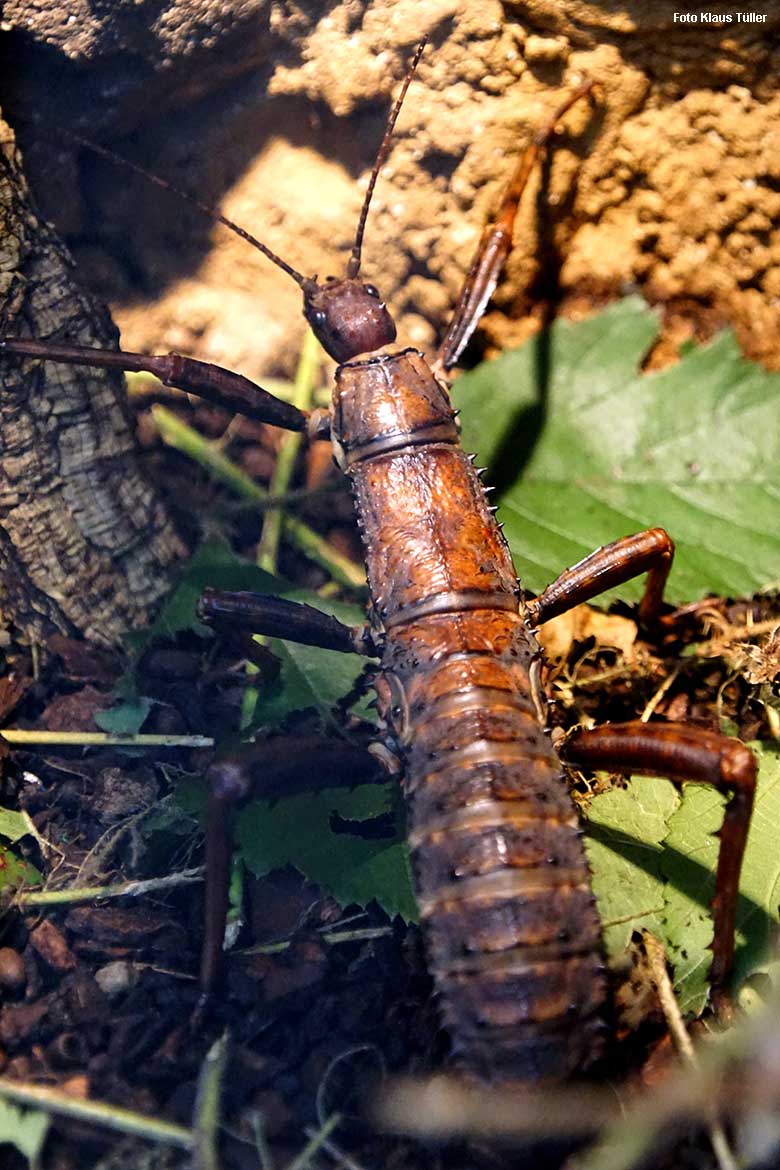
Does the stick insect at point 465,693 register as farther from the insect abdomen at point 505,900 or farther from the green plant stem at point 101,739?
the green plant stem at point 101,739

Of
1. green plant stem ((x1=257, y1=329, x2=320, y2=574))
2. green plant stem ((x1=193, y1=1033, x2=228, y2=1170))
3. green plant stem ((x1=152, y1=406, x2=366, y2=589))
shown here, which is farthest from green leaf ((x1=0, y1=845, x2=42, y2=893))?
green plant stem ((x1=152, y1=406, x2=366, y2=589))

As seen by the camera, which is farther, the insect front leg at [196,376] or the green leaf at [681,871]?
the insect front leg at [196,376]

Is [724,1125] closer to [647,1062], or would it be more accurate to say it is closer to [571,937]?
[647,1062]

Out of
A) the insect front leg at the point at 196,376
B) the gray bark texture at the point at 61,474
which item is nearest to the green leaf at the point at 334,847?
the gray bark texture at the point at 61,474

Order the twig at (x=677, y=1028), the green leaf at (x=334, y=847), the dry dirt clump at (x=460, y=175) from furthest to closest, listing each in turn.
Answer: the dry dirt clump at (x=460, y=175)
the green leaf at (x=334, y=847)
the twig at (x=677, y=1028)

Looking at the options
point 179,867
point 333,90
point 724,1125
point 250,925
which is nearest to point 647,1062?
point 724,1125

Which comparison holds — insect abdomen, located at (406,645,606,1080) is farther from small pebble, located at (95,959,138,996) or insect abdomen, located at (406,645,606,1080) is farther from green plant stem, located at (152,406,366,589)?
green plant stem, located at (152,406,366,589)

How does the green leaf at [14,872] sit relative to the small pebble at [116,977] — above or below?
above
